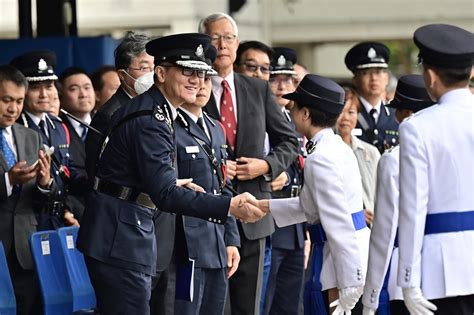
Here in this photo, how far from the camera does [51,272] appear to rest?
8.01m

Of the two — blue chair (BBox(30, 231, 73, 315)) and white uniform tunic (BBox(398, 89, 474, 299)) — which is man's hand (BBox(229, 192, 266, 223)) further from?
blue chair (BBox(30, 231, 73, 315))

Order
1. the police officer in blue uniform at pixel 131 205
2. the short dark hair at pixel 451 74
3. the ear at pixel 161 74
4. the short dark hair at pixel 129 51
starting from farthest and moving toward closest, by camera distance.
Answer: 1. the short dark hair at pixel 129 51
2. the ear at pixel 161 74
3. the police officer in blue uniform at pixel 131 205
4. the short dark hair at pixel 451 74

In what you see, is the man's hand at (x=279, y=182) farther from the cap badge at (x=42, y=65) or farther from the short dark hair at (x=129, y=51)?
the cap badge at (x=42, y=65)

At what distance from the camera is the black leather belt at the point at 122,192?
6383 millimetres

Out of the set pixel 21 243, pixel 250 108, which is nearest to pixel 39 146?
pixel 21 243

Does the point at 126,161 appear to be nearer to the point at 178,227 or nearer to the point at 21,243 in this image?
the point at 178,227

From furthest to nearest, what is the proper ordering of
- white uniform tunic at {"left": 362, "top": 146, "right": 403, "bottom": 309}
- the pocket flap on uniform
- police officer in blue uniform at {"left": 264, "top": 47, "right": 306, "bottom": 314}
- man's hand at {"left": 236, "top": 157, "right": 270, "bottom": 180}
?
1. police officer in blue uniform at {"left": 264, "top": 47, "right": 306, "bottom": 314}
2. man's hand at {"left": 236, "top": 157, "right": 270, "bottom": 180}
3. the pocket flap on uniform
4. white uniform tunic at {"left": 362, "top": 146, "right": 403, "bottom": 309}

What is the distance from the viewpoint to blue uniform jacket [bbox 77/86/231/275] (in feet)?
20.6

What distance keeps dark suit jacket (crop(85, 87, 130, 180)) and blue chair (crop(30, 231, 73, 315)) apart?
3.30 feet

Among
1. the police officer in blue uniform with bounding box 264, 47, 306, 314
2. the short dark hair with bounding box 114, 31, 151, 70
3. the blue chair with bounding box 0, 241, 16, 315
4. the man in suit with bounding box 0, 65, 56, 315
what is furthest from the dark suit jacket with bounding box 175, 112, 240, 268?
the police officer in blue uniform with bounding box 264, 47, 306, 314

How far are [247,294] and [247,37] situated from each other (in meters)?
10.1

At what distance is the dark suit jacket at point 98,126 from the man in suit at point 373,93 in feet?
10.0

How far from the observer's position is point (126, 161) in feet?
20.9

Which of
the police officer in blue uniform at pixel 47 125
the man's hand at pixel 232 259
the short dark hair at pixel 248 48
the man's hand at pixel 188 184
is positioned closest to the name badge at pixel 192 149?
the man's hand at pixel 188 184
